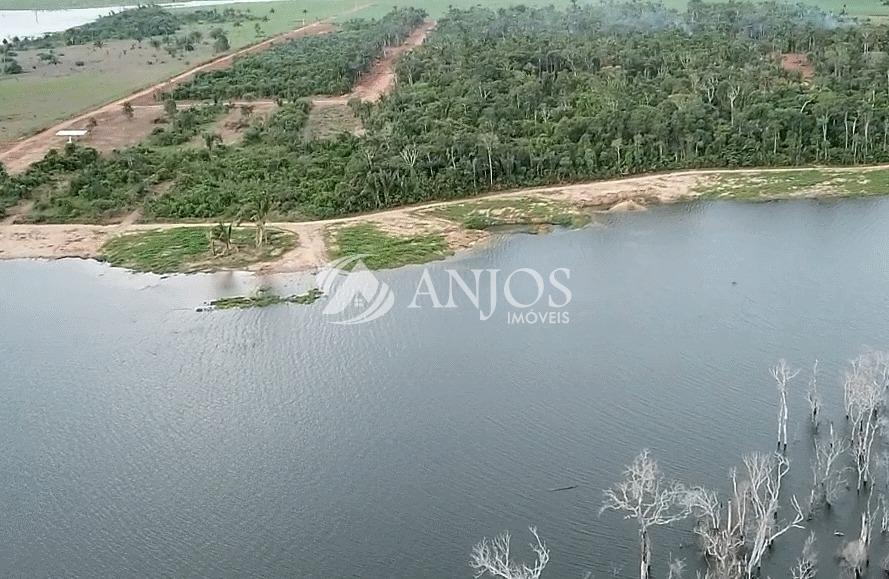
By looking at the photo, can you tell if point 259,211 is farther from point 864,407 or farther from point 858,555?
point 858,555

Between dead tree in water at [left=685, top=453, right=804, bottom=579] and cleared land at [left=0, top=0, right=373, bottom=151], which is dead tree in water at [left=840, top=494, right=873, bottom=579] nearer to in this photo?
dead tree in water at [left=685, top=453, right=804, bottom=579]

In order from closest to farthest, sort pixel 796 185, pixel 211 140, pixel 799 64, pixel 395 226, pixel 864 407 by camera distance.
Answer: pixel 864 407 < pixel 395 226 < pixel 796 185 < pixel 211 140 < pixel 799 64

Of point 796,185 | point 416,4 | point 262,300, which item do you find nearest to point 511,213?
point 262,300

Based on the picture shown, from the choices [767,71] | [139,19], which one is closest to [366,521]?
[767,71]

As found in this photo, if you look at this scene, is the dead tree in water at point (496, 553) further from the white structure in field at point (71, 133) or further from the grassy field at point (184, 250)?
the white structure in field at point (71, 133)

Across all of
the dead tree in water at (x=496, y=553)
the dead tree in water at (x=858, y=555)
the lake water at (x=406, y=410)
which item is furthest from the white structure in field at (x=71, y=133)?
A: the dead tree in water at (x=858, y=555)

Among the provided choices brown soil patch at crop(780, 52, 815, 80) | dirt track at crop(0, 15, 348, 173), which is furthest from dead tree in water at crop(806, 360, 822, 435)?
dirt track at crop(0, 15, 348, 173)

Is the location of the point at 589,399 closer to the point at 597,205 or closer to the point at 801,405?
the point at 801,405
